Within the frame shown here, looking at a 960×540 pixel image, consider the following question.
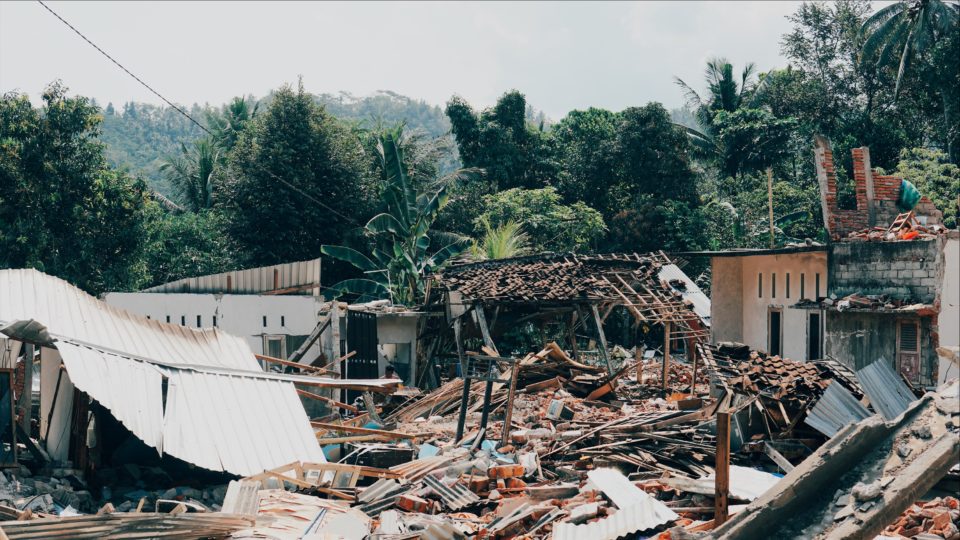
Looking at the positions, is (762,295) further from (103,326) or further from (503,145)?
(103,326)


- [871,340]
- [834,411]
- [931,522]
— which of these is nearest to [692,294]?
[871,340]

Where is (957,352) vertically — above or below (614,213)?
below

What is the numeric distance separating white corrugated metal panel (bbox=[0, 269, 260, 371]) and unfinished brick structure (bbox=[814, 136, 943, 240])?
559 inches

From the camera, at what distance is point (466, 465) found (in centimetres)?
1198

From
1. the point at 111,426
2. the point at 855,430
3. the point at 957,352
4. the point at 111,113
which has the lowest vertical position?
the point at 111,426

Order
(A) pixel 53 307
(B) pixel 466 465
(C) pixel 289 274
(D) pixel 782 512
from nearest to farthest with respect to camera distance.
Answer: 1. (D) pixel 782 512
2. (A) pixel 53 307
3. (B) pixel 466 465
4. (C) pixel 289 274

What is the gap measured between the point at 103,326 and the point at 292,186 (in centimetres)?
2229

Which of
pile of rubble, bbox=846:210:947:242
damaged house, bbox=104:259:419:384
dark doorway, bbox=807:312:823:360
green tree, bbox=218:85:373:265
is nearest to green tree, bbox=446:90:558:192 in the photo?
green tree, bbox=218:85:373:265

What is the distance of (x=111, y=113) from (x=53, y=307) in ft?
328

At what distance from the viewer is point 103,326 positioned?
1026 cm

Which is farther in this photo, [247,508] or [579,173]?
[579,173]

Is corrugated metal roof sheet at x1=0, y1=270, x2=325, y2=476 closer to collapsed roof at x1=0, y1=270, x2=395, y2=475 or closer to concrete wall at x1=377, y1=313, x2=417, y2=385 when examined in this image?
collapsed roof at x1=0, y1=270, x2=395, y2=475

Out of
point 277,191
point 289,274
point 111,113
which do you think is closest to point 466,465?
point 289,274

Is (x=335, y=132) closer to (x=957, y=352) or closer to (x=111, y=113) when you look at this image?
(x=957, y=352)
